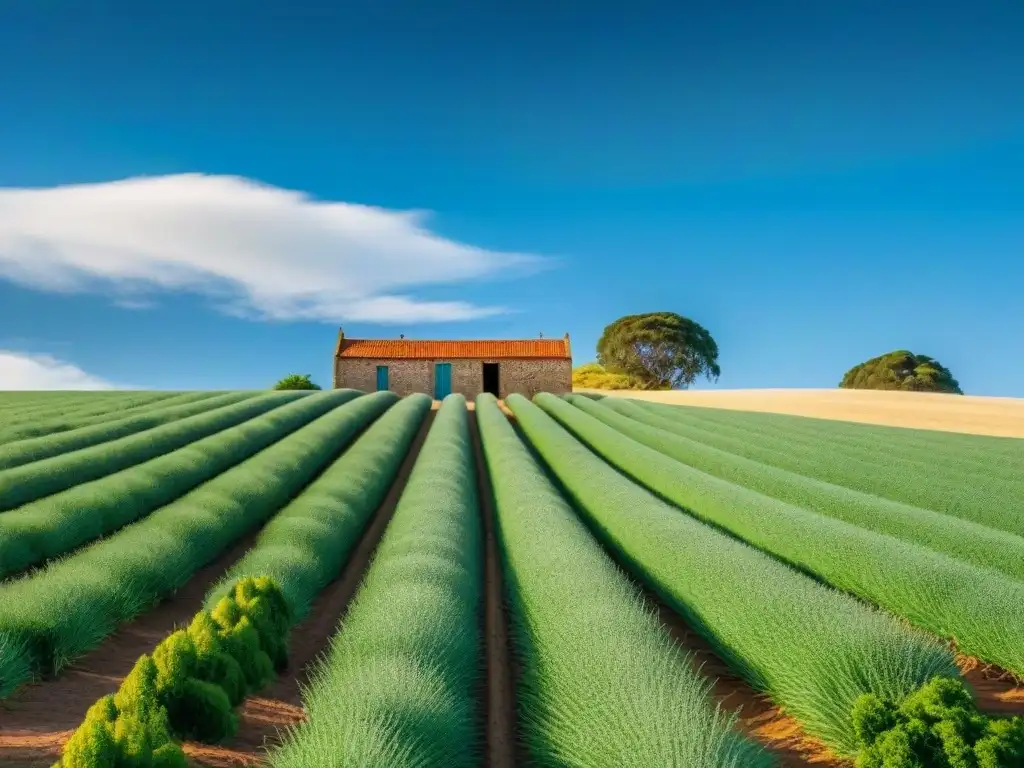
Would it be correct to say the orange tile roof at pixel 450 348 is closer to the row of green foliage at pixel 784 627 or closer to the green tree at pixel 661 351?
the green tree at pixel 661 351

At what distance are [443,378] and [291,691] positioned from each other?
24.0 meters

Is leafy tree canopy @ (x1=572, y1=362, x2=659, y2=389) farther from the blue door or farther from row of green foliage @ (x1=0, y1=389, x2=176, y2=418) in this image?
row of green foliage @ (x1=0, y1=389, x2=176, y2=418)

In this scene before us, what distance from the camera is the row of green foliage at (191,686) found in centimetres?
270

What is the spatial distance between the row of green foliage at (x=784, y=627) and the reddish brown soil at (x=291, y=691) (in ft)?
8.13

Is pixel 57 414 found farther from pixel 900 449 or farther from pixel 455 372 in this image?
pixel 900 449

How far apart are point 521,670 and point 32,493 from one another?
272 inches

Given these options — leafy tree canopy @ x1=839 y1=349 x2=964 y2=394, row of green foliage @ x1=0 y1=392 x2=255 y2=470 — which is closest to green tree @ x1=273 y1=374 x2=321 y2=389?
row of green foliage @ x1=0 y1=392 x2=255 y2=470

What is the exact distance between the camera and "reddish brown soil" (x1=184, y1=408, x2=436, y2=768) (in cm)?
348

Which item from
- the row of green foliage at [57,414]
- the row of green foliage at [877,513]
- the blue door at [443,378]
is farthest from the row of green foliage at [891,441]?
the row of green foliage at [57,414]

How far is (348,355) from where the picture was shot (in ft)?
92.5

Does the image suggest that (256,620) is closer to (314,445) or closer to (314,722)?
(314,722)

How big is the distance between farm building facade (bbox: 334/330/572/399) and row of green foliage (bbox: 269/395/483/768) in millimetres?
21577

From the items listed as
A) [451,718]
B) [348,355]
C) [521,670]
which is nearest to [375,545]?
[521,670]

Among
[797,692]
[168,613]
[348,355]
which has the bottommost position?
[168,613]
